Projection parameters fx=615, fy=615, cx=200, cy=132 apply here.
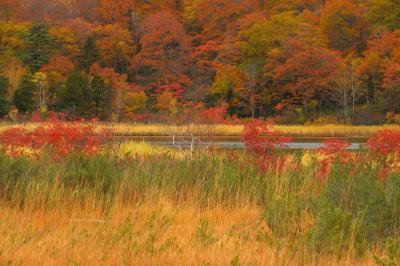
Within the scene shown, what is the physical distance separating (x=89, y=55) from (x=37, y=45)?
5.24 meters

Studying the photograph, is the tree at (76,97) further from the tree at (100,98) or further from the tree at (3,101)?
the tree at (3,101)

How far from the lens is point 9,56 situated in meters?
60.2

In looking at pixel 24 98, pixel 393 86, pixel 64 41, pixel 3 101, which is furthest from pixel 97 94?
pixel 393 86

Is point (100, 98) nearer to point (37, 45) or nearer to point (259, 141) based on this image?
point (37, 45)

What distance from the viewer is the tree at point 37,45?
6019 cm

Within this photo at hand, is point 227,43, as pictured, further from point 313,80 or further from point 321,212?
point 321,212

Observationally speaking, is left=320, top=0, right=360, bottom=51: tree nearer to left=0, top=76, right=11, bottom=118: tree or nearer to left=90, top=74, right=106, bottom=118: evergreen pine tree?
left=90, top=74, right=106, bottom=118: evergreen pine tree

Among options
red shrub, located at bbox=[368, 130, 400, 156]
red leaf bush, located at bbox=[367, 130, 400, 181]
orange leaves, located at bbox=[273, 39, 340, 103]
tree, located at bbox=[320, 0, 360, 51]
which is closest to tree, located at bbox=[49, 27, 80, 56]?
orange leaves, located at bbox=[273, 39, 340, 103]

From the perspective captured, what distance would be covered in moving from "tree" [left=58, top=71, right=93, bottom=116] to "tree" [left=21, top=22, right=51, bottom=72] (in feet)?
33.6

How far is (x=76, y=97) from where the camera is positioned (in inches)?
1976

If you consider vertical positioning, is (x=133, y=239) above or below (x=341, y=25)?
below

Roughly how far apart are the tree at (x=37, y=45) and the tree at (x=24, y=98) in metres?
10.2

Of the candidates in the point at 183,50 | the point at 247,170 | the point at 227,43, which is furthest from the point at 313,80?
the point at 247,170

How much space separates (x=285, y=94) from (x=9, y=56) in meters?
27.1
